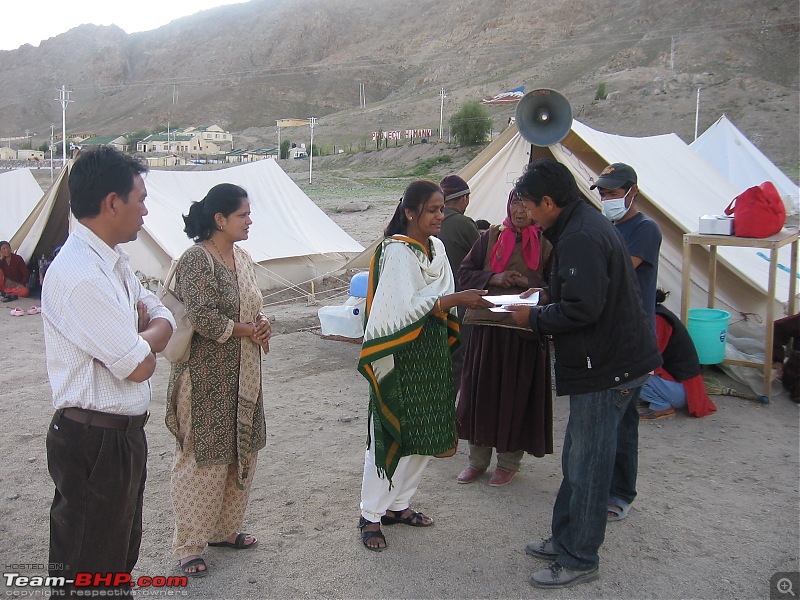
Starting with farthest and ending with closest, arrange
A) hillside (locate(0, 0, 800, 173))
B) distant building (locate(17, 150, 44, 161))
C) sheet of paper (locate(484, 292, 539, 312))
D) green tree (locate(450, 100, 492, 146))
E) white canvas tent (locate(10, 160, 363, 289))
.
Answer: distant building (locate(17, 150, 44, 161)) → hillside (locate(0, 0, 800, 173)) → green tree (locate(450, 100, 492, 146)) → white canvas tent (locate(10, 160, 363, 289)) → sheet of paper (locate(484, 292, 539, 312))

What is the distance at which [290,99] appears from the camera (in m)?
82.2

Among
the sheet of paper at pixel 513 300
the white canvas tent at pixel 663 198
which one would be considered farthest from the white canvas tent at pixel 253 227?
the sheet of paper at pixel 513 300

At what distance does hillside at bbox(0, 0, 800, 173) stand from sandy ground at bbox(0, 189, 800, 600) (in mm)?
24963

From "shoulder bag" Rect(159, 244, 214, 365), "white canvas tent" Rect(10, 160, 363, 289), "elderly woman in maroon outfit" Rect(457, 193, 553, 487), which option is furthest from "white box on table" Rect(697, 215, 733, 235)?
"white canvas tent" Rect(10, 160, 363, 289)

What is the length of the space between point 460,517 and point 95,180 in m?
2.23

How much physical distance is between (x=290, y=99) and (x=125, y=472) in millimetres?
84699

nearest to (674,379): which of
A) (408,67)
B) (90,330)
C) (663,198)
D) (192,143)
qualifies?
(663,198)

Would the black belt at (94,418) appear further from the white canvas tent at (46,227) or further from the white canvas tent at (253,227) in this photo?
the white canvas tent at (46,227)

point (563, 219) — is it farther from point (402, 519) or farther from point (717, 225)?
point (717, 225)

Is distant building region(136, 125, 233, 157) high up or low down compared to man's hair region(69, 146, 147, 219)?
up

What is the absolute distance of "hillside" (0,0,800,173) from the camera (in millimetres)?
40125

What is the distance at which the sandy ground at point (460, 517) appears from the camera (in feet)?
8.95
